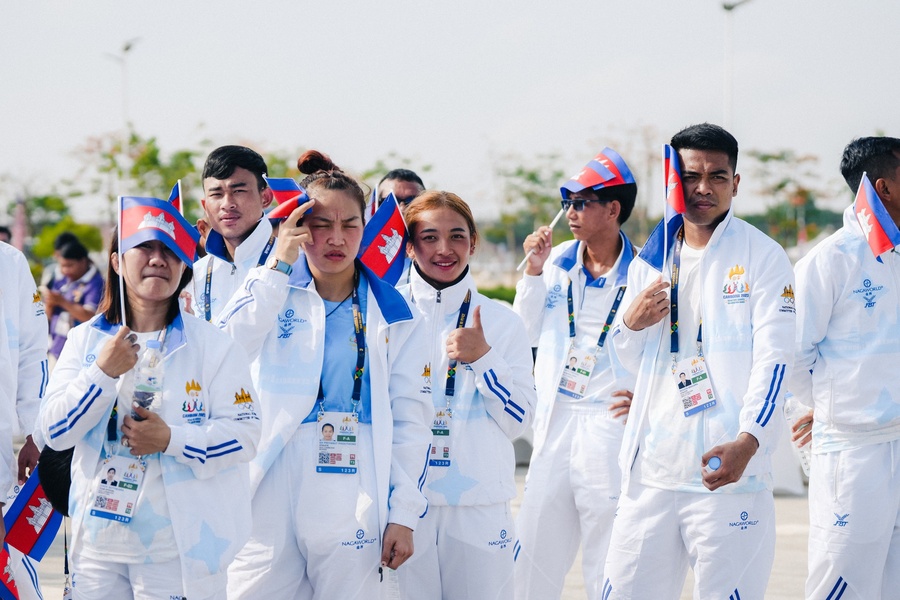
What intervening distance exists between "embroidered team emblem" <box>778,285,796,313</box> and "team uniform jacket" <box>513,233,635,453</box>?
134 cm

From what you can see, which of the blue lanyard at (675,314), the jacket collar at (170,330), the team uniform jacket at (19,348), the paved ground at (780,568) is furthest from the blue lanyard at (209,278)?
the paved ground at (780,568)

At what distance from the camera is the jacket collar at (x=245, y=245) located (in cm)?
542

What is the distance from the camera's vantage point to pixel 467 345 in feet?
14.6

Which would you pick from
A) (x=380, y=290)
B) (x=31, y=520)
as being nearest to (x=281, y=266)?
(x=380, y=290)

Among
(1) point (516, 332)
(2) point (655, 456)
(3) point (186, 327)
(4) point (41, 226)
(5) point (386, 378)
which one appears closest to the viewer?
(3) point (186, 327)

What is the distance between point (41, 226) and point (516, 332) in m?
39.5

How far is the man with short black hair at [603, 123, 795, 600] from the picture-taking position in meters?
4.23

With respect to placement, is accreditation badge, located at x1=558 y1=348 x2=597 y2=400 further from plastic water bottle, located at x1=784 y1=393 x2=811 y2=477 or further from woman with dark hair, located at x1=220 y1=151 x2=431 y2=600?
woman with dark hair, located at x1=220 y1=151 x2=431 y2=600

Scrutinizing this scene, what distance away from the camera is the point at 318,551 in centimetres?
384

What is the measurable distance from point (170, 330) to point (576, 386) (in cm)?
244

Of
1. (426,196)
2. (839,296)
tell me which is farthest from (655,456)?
(426,196)

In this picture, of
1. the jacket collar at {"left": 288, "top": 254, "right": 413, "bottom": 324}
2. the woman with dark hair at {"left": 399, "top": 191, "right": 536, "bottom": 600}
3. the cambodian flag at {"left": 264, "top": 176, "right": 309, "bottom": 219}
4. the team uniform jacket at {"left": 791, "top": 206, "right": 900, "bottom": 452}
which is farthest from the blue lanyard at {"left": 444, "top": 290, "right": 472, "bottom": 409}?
the team uniform jacket at {"left": 791, "top": 206, "right": 900, "bottom": 452}

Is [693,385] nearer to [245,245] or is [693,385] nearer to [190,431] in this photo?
[190,431]

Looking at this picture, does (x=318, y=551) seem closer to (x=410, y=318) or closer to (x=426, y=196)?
(x=410, y=318)
